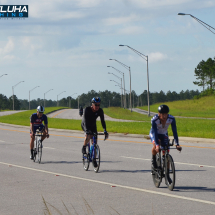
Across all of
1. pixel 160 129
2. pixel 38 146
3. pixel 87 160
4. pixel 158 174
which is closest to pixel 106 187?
pixel 158 174

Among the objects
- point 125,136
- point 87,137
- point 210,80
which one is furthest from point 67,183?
point 210,80

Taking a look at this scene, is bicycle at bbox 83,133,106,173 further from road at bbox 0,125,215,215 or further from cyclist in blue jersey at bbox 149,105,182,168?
cyclist in blue jersey at bbox 149,105,182,168

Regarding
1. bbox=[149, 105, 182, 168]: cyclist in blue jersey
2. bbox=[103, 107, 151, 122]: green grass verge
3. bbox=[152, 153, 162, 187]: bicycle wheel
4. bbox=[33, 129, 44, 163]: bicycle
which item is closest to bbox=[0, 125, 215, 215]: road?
bbox=[152, 153, 162, 187]: bicycle wheel

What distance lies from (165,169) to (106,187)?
1369 mm

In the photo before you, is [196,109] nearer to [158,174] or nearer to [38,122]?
[38,122]

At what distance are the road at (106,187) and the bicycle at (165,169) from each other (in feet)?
0.58

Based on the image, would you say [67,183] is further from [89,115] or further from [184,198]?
[184,198]

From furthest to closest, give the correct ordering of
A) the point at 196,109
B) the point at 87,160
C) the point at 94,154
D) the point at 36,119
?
the point at 196,109 → the point at 36,119 → the point at 87,160 → the point at 94,154


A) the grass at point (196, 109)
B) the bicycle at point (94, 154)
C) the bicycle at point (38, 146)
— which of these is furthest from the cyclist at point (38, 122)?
the grass at point (196, 109)

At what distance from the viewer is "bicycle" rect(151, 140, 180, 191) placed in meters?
7.96

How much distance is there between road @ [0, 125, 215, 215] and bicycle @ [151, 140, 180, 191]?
175 millimetres

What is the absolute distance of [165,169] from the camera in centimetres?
807

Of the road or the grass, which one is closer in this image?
the road

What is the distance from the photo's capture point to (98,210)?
258 inches
